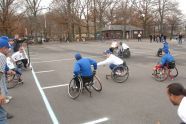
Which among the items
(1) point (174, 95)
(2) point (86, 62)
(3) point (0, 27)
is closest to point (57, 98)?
(2) point (86, 62)

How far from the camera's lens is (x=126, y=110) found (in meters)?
5.95

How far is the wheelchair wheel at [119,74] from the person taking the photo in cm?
919

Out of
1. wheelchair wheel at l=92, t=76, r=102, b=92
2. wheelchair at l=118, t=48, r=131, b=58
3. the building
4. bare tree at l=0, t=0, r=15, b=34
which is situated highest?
bare tree at l=0, t=0, r=15, b=34

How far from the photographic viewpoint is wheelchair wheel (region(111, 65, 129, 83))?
919 cm

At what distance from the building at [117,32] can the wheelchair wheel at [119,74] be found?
51.9 m

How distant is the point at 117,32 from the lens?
206 ft

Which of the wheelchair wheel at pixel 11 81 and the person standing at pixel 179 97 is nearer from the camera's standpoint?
the person standing at pixel 179 97

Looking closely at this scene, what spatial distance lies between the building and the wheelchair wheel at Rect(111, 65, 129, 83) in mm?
51859

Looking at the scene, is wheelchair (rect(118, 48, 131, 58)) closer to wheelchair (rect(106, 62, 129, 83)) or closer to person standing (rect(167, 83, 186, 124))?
wheelchair (rect(106, 62, 129, 83))

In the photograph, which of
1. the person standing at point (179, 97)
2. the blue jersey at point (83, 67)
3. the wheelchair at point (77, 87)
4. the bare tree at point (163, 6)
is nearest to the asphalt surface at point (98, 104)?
the wheelchair at point (77, 87)

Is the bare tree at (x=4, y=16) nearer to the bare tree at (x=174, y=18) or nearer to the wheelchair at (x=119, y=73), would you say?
the wheelchair at (x=119, y=73)

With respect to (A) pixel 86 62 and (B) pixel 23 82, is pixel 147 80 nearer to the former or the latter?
(A) pixel 86 62

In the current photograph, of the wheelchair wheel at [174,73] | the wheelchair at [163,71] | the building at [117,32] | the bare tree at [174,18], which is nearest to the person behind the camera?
the wheelchair at [163,71]

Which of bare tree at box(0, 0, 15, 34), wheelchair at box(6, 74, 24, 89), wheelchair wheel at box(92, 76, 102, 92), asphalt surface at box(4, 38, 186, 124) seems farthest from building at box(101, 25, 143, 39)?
wheelchair wheel at box(92, 76, 102, 92)
